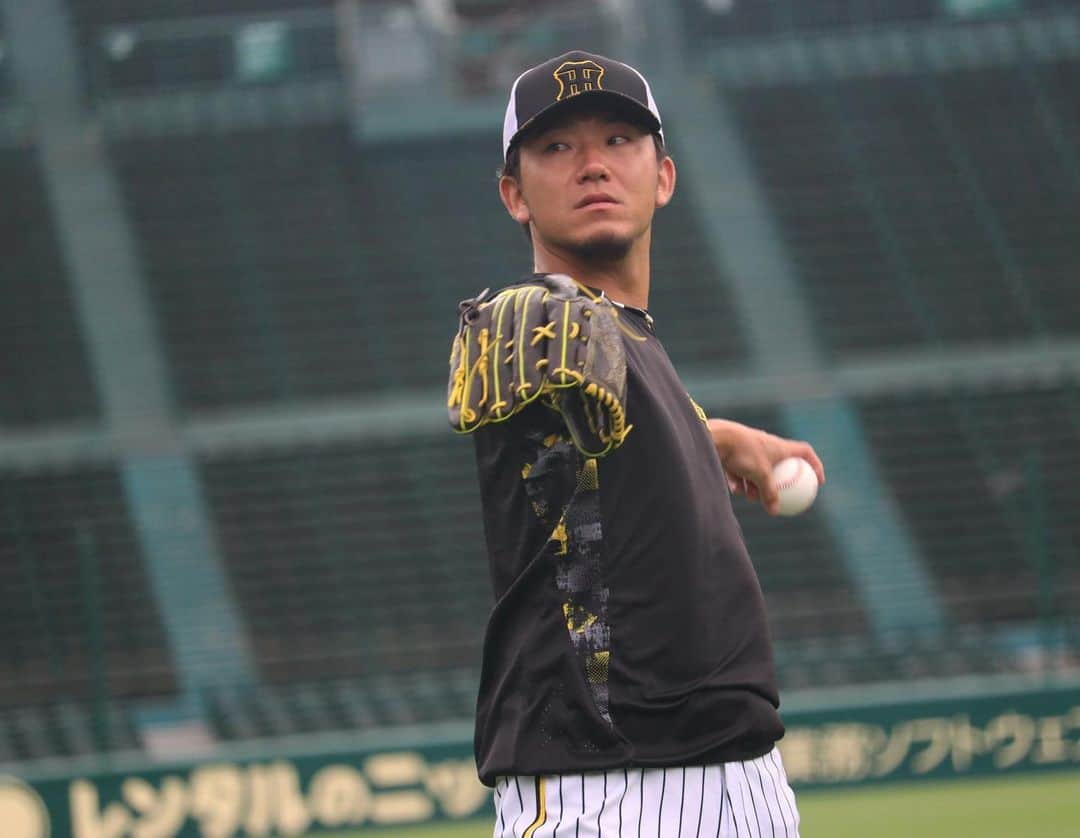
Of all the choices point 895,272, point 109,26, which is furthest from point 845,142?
point 109,26

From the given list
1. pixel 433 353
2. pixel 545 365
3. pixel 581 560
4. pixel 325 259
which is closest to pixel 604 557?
pixel 581 560

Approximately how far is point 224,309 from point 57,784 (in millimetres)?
8560

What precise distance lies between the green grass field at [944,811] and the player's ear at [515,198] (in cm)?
641

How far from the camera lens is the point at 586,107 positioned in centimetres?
239

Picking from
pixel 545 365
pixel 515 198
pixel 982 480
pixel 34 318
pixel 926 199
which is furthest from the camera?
pixel 926 199

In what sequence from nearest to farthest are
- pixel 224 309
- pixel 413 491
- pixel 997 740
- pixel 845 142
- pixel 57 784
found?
pixel 57 784, pixel 997 740, pixel 413 491, pixel 224 309, pixel 845 142

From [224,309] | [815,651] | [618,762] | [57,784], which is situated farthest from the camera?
[224,309]

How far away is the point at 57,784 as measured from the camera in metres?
8.75

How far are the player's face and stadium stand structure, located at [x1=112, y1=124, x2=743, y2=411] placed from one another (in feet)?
44.0

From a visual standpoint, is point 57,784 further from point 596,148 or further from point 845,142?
point 845,142

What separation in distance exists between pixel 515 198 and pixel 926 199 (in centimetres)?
1538

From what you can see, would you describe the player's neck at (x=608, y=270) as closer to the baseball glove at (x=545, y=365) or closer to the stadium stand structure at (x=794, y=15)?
the baseball glove at (x=545, y=365)

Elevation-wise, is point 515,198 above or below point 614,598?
above

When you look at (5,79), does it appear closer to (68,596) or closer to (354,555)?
(68,596)
